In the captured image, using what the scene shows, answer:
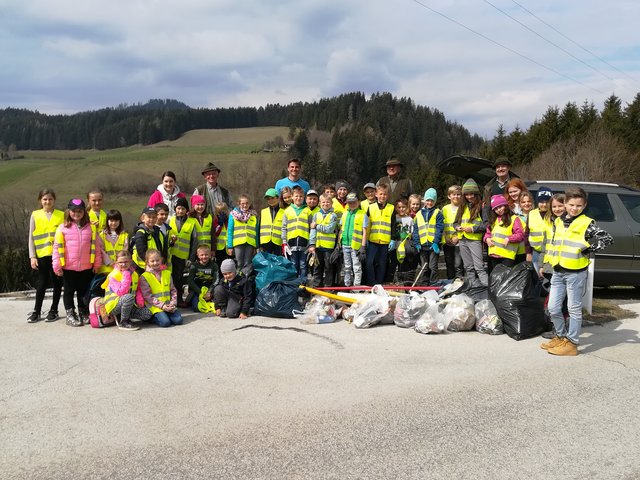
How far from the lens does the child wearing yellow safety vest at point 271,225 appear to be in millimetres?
8570

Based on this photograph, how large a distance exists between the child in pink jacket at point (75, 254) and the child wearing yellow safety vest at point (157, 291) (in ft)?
2.52

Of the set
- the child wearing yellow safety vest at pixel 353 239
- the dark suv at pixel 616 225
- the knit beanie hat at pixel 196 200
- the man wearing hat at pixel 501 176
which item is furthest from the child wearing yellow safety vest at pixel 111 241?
the dark suv at pixel 616 225

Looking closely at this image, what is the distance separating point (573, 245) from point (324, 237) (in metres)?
3.88

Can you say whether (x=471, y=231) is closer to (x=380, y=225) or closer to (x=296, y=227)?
(x=380, y=225)

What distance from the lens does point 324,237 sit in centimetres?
851

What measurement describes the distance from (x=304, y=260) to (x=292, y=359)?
3233mm

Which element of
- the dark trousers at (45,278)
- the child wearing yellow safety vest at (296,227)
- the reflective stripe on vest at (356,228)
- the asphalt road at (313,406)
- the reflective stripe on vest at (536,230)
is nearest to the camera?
the asphalt road at (313,406)

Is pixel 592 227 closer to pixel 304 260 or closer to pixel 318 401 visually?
pixel 318 401

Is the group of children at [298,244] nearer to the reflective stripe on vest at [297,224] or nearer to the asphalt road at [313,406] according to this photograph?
the reflective stripe on vest at [297,224]

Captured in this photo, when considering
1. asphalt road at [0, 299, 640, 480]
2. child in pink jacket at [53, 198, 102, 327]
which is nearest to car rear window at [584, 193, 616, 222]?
asphalt road at [0, 299, 640, 480]

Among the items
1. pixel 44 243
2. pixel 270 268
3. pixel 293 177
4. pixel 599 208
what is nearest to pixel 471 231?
pixel 599 208

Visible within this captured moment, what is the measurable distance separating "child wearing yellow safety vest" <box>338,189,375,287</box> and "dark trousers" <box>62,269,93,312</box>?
388cm

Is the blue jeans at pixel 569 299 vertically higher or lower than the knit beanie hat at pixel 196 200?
lower

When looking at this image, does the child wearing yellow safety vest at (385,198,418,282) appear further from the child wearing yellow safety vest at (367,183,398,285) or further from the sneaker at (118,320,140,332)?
the sneaker at (118,320,140,332)
